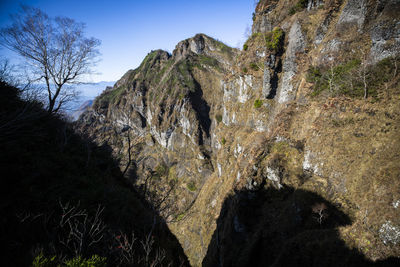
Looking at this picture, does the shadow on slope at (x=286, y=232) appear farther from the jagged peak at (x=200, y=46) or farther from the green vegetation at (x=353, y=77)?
the jagged peak at (x=200, y=46)

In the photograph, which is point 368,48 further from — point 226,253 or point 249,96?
point 226,253

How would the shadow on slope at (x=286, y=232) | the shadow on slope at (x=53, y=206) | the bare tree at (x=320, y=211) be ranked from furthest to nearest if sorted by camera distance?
the bare tree at (x=320, y=211)
the shadow on slope at (x=286, y=232)
the shadow on slope at (x=53, y=206)

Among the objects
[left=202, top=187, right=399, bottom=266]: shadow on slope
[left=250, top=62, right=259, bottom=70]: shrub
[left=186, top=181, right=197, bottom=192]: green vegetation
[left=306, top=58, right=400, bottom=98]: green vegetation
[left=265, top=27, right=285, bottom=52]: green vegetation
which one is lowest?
[left=186, top=181, right=197, bottom=192]: green vegetation

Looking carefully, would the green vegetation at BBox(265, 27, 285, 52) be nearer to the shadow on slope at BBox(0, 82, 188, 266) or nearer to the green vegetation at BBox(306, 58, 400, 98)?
the green vegetation at BBox(306, 58, 400, 98)

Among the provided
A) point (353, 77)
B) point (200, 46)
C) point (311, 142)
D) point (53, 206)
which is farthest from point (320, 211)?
point (200, 46)

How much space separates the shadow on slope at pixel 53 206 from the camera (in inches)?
211

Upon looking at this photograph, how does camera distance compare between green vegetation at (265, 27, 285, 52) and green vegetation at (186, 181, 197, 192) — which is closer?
green vegetation at (265, 27, 285, 52)

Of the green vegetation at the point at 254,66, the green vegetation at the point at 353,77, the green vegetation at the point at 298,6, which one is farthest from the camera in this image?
the green vegetation at the point at 254,66

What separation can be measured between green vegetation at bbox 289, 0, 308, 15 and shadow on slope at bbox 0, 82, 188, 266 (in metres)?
38.8

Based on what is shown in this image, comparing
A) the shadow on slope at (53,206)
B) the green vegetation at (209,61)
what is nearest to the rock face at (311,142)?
the shadow on slope at (53,206)

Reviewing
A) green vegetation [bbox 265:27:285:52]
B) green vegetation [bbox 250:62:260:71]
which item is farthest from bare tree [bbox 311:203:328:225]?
green vegetation [bbox 250:62:260:71]

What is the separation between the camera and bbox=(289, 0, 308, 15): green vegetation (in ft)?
82.9

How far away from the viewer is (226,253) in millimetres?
20922

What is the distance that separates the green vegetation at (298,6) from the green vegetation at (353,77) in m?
15.0
